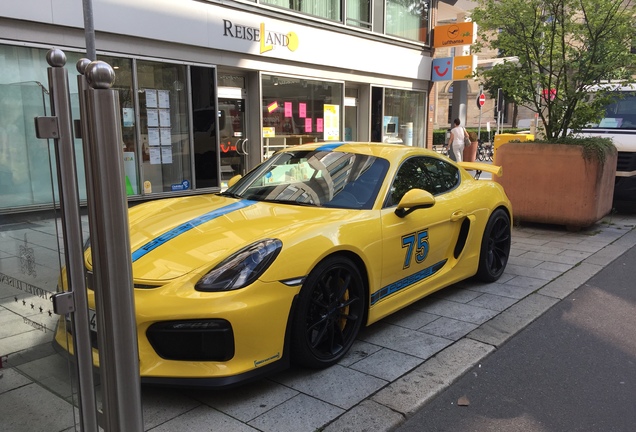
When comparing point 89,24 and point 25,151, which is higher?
point 89,24

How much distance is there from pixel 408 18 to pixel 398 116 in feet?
9.05

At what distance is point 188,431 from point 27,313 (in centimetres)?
120

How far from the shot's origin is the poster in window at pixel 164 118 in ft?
30.1

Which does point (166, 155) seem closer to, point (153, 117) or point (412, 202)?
point (153, 117)

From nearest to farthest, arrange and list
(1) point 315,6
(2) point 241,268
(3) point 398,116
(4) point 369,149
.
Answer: (2) point 241,268 → (4) point 369,149 → (1) point 315,6 → (3) point 398,116

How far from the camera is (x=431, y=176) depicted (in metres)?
4.66

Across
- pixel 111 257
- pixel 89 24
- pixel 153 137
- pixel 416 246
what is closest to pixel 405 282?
pixel 416 246

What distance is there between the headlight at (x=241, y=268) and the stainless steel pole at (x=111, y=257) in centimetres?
111

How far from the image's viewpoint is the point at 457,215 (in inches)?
179

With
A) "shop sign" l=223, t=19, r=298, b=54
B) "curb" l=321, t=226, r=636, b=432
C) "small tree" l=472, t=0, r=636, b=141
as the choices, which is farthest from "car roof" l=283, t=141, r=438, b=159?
"shop sign" l=223, t=19, r=298, b=54

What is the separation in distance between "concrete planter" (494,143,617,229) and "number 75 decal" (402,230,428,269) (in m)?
4.66

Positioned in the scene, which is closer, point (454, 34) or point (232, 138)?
point (232, 138)

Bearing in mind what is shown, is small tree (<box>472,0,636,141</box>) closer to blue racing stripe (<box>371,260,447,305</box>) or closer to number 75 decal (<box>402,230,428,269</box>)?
blue racing stripe (<box>371,260,447,305</box>)

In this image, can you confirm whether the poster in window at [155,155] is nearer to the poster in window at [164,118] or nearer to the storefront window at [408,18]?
the poster in window at [164,118]
